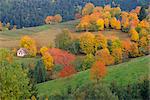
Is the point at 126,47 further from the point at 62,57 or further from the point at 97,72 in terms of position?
the point at 97,72

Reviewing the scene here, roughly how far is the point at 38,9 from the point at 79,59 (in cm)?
10339

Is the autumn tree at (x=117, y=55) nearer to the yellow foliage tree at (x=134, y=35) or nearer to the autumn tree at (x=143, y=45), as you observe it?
the autumn tree at (x=143, y=45)

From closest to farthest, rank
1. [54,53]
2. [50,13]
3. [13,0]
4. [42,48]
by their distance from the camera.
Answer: [54,53] → [42,48] → [50,13] → [13,0]

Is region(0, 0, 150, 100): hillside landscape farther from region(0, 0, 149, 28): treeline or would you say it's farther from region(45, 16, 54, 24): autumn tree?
region(0, 0, 149, 28): treeline

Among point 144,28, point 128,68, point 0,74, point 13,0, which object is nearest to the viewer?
point 0,74

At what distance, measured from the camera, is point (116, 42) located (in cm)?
8719

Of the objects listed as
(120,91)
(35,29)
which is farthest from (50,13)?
(120,91)

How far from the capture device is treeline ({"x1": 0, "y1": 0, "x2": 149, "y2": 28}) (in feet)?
541

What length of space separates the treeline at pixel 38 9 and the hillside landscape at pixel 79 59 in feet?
2.20

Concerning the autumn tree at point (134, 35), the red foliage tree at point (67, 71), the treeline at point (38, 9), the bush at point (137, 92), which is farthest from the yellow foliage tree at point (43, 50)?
the treeline at point (38, 9)

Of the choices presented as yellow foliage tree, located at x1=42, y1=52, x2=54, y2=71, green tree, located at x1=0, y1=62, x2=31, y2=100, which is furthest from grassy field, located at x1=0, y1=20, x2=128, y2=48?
green tree, located at x1=0, y1=62, x2=31, y2=100

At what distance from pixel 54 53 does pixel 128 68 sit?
26.9 meters

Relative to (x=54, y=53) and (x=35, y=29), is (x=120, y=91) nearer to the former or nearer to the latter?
(x=54, y=53)

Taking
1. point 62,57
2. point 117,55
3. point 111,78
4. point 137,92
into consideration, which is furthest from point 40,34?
point 137,92
